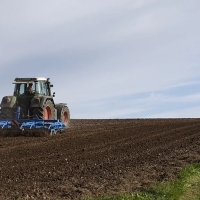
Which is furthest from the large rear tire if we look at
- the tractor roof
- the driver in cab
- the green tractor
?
the driver in cab

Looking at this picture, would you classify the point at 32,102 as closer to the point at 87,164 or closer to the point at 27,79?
the point at 27,79

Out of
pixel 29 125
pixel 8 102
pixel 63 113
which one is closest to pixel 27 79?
pixel 8 102

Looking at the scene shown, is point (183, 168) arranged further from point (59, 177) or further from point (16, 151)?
point (16, 151)

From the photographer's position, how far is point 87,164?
10.2m

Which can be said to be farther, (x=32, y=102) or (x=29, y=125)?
(x=32, y=102)

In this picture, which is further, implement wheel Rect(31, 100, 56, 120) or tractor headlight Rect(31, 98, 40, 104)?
tractor headlight Rect(31, 98, 40, 104)

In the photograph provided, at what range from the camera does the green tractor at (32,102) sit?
1924cm

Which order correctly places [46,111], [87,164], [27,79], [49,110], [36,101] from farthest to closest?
[27,79] → [49,110] → [46,111] → [36,101] → [87,164]

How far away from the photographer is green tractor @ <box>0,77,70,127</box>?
19.2 metres

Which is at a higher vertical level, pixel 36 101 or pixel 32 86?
pixel 32 86

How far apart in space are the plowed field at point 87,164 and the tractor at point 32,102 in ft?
11.9

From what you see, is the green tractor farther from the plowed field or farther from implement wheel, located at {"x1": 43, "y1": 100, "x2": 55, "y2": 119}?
the plowed field

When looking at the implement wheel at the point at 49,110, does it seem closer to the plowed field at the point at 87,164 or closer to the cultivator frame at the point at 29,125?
the cultivator frame at the point at 29,125

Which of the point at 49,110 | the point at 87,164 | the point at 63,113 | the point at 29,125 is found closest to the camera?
the point at 87,164
